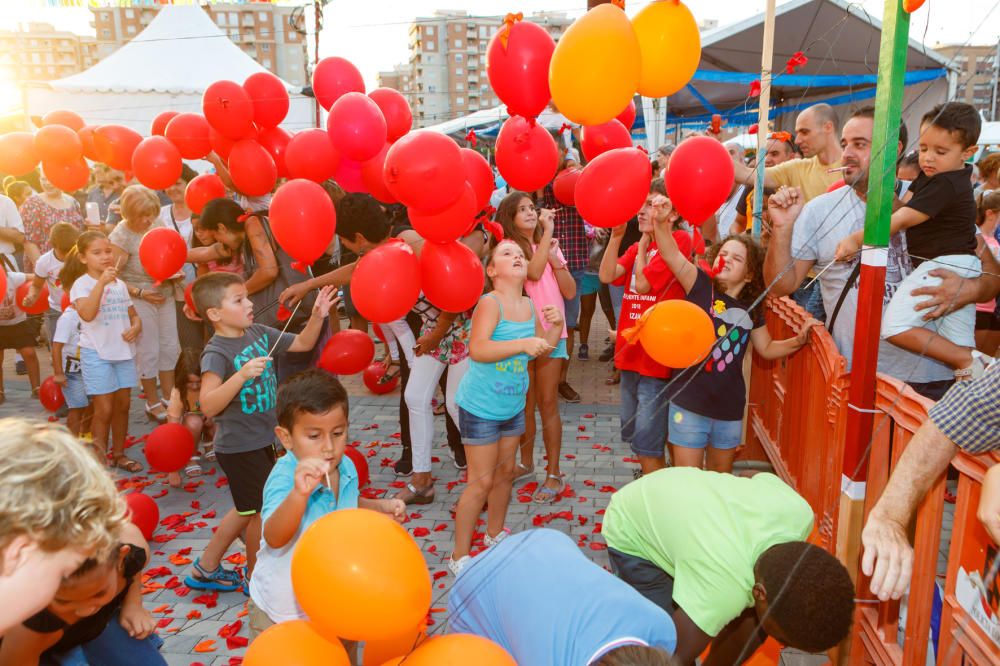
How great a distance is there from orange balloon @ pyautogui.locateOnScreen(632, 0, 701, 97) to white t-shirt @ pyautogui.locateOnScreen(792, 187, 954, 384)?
1.09 metres

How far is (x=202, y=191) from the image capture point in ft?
16.6

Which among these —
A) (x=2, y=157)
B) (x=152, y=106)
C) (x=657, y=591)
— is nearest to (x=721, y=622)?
(x=657, y=591)

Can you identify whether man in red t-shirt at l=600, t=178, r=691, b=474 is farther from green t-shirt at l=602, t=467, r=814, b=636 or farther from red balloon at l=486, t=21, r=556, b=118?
green t-shirt at l=602, t=467, r=814, b=636

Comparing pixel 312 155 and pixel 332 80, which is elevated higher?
pixel 332 80

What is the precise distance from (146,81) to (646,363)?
1156 cm

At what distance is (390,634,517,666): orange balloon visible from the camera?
A: 1.58 meters

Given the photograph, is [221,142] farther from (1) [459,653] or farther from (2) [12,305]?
(1) [459,653]

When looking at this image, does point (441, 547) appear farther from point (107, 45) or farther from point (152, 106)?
point (107, 45)

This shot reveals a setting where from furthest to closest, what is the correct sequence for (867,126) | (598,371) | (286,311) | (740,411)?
(598,371), (286,311), (867,126), (740,411)

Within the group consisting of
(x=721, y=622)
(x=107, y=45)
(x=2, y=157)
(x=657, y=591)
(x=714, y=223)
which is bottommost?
(x=657, y=591)

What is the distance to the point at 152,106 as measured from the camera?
1189 cm

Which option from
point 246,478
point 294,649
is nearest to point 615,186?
point 246,478

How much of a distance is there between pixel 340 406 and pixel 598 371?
17.2 ft

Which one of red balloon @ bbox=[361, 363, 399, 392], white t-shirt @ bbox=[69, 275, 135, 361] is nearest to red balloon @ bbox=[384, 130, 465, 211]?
white t-shirt @ bbox=[69, 275, 135, 361]
